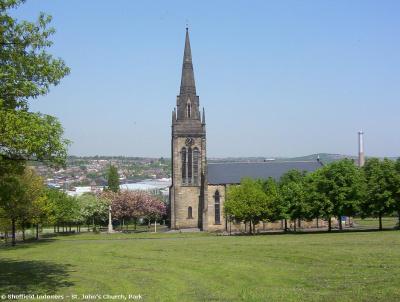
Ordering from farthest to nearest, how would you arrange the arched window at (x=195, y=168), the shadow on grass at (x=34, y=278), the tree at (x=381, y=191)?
the arched window at (x=195, y=168) → the tree at (x=381, y=191) → the shadow on grass at (x=34, y=278)

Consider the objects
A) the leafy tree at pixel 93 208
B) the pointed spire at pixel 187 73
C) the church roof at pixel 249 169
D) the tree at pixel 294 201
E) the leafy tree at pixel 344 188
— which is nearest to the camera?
the leafy tree at pixel 344 188

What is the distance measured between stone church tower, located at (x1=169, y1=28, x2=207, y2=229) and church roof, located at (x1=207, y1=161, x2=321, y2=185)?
2769mm

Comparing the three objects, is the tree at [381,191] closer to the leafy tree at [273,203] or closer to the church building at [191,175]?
the leafy tree at [273,203]

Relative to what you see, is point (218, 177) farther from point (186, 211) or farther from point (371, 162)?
point (371, 162)

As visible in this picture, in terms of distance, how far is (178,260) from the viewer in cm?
2816

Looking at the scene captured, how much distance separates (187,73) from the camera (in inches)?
3359

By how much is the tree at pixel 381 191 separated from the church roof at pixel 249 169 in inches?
1112

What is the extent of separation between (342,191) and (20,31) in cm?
4548

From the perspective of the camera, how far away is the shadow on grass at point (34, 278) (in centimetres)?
1855

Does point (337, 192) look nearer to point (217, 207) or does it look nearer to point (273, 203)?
point (273, 203)

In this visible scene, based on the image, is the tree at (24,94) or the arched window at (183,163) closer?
the tree at (24,94)

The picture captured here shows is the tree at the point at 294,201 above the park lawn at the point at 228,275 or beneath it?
above

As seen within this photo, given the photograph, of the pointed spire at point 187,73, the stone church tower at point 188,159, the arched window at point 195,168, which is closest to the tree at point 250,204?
the stone church tower at point 188,159

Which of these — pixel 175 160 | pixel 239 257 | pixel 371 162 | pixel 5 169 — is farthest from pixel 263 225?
pixel 5 169
